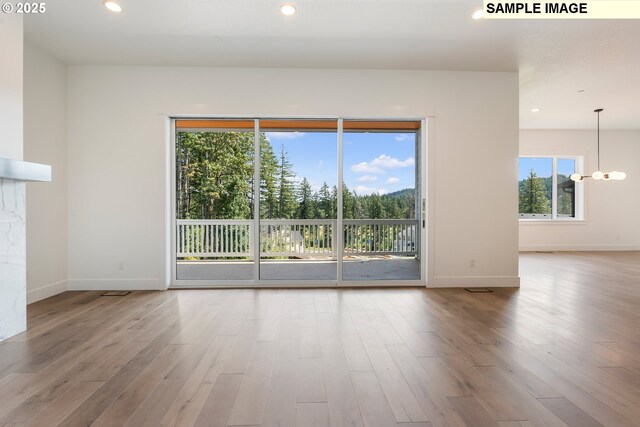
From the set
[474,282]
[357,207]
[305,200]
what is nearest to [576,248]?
[474,282]

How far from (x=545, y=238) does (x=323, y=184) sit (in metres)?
6.26

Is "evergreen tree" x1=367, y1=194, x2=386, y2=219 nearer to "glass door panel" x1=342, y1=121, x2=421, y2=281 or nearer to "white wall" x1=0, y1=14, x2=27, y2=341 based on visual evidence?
"glass door panel" x1=342, y1=121, x2=421, y2=281

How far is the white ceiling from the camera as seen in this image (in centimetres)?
301

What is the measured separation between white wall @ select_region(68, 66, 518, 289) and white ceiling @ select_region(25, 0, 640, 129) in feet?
0.67

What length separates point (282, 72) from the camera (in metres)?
4.27

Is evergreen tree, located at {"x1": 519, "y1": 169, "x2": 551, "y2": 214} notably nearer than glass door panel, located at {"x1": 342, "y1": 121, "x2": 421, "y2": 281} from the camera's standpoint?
No

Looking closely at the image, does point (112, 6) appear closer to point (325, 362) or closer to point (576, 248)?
point (325, 362)

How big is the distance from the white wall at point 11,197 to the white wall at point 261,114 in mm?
1442

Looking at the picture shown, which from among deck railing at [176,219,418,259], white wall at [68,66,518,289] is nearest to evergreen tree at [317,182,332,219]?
deck railing at [176,219,418,259]

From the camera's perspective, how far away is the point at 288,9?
2.96 metres

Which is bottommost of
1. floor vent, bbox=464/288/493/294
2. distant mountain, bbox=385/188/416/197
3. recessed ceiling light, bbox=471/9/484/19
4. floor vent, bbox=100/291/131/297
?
floor vent, bbox=464/288/493/294

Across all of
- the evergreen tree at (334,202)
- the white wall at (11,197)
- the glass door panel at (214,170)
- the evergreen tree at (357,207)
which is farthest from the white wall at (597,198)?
the white wall at (11,197)

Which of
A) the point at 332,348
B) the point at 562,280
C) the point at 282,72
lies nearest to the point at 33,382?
the point at 332,348

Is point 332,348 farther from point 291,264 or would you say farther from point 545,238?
point 545,238
